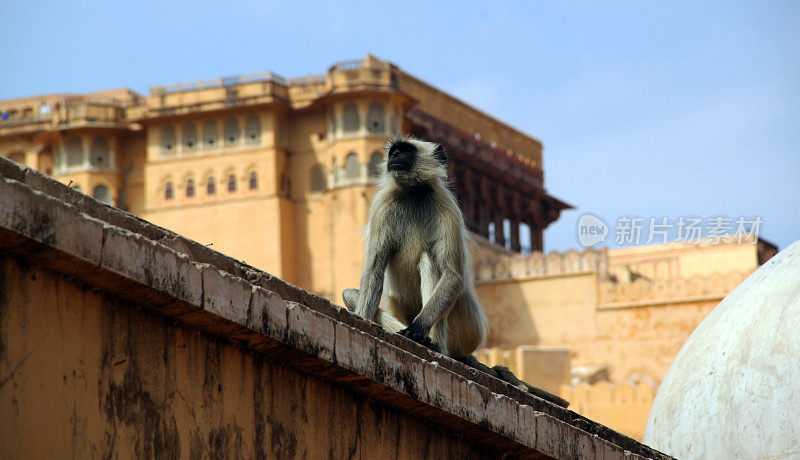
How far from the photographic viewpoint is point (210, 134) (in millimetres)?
27766

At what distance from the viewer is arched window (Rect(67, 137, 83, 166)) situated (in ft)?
94.3

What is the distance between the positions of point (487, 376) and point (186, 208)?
79.8 feet

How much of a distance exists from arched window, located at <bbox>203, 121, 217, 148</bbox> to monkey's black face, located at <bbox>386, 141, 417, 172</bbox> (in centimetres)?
2288

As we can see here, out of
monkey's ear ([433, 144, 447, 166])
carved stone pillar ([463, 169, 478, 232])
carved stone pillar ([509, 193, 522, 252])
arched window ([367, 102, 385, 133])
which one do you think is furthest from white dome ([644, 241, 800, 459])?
carved stone pillar ([509, 193, 522, 252])

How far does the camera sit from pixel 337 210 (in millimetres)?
26875

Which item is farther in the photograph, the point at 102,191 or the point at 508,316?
the point at 102,191

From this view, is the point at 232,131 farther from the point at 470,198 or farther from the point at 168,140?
the point at 470,198

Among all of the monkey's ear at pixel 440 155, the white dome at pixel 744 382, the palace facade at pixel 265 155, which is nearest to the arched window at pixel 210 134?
the palace facade at pixel 265 155

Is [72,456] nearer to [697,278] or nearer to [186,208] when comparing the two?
[697,278]

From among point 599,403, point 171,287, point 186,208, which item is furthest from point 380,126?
point 171,287

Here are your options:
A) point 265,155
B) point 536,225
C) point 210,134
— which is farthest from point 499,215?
point 210,134

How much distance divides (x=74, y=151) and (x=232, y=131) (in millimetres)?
3858

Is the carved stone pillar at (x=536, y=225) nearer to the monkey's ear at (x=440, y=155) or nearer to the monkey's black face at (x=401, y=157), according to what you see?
the monkey's ear at (x=440, y=155)

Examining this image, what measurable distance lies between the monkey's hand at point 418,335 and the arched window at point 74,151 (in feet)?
83.1
